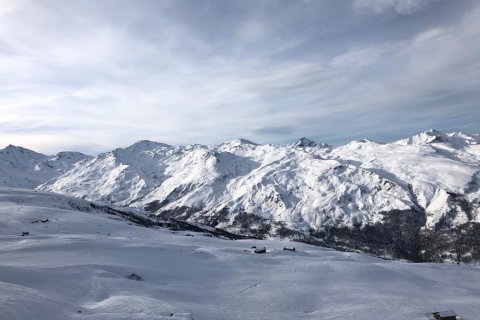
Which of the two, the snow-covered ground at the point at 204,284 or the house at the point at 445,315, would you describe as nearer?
the snow-covered ground at the point at 204,284

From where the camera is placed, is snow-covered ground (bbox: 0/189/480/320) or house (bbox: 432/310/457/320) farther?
house (bbox: 432/310/457/320)

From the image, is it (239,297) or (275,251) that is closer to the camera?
(239,297)

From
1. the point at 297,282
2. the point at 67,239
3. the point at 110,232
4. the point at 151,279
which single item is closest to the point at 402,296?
the point at 297,282

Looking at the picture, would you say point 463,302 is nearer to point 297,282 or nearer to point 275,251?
point 297,282
